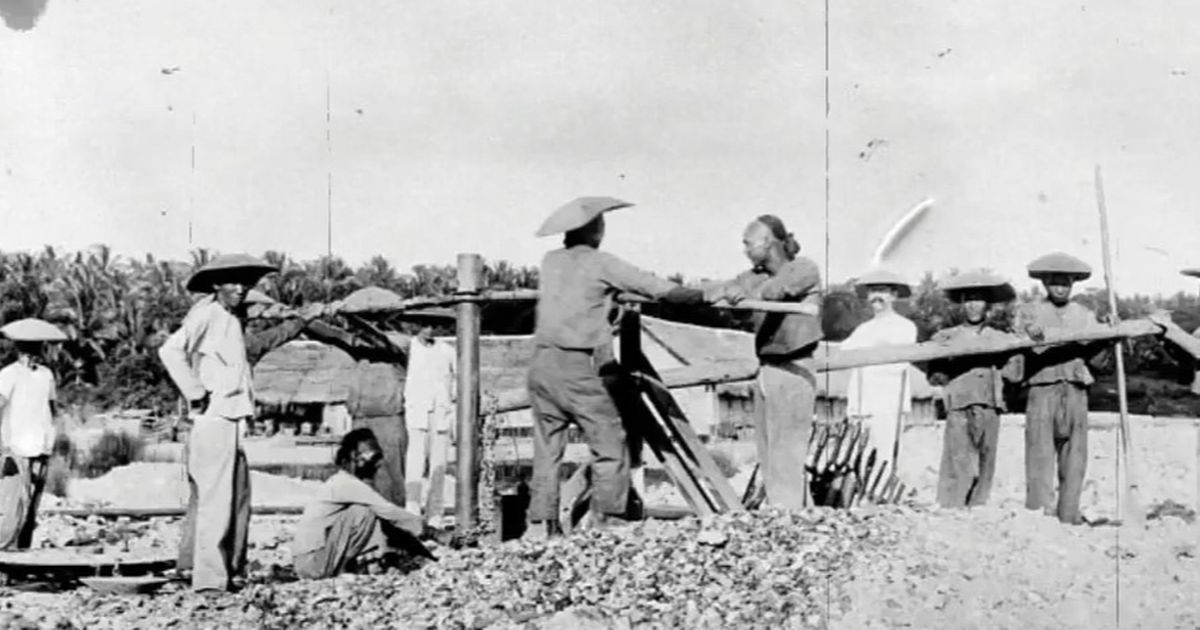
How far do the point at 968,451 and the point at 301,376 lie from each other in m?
14.2

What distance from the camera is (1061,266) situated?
28.3 feet

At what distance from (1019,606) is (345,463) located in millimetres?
4159

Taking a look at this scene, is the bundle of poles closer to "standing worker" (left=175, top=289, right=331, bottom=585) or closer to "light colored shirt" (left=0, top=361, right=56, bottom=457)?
"standing worker" (left=175, top=289, right=331, bottom=585)

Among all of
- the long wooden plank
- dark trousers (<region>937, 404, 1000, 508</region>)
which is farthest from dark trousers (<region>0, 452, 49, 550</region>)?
dark trousers (<region>937, 404, 1000, 508</region>)

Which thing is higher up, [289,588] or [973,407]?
[973,407]

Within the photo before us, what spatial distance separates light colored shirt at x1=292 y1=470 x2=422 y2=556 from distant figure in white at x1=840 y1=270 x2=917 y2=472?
411 centimetres

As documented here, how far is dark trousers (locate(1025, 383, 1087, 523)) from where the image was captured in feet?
28.6

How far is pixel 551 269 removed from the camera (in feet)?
24.3

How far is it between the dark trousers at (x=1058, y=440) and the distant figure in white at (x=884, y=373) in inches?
79.4

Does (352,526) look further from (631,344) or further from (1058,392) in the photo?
(1058,392)

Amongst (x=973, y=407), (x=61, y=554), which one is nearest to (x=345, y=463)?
(x=61, y=554)

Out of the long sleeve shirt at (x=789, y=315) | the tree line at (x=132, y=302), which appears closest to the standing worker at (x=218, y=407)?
the long sleeve shirt at (x=789, y=315)

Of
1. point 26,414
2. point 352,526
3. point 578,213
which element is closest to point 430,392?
point 26,414

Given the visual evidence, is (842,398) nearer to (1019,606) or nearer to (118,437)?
(118,437)
